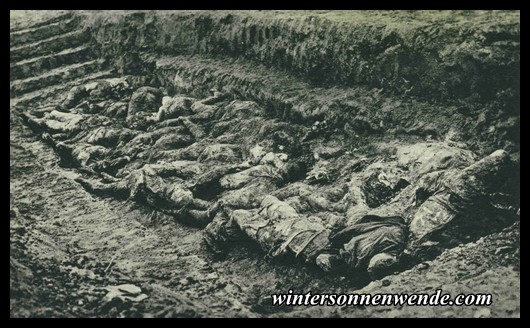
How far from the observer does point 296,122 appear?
1042 centimetres

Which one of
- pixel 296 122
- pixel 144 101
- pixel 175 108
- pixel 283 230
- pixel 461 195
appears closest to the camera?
pixel 461 195

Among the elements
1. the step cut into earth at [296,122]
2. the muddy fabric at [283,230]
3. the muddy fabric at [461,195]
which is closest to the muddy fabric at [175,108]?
the step cut into earth at [296,122]

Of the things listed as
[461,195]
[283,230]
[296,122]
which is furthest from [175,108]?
[461,195]

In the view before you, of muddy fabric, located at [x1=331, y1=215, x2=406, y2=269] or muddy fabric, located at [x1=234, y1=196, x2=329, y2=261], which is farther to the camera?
muddy fabric, located at [x1=234, y1=196, x2=329, y2=261]

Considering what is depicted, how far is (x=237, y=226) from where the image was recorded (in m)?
9.20

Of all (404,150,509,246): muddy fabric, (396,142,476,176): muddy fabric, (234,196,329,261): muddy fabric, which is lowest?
(234,196,329,261): muddy fabric

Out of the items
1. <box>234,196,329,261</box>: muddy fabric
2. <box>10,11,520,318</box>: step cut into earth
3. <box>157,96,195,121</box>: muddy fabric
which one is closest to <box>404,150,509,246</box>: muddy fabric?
<box>10,11,520,318</box>: step cut into earth

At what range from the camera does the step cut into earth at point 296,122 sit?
884 centimetres

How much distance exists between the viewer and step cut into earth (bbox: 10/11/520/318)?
884 cm

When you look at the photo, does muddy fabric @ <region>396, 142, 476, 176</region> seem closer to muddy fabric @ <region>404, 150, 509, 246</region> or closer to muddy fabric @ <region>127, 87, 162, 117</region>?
muddy fabric @ <region>404, 150, 509, 246</region>

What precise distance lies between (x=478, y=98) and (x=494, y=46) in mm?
768

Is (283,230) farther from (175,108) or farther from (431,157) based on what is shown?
(175,108)

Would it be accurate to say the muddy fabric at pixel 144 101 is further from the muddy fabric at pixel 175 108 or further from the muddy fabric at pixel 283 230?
the muddy fabric at pixel 283 230

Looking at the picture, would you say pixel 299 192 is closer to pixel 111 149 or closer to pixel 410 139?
pixel 410 139
